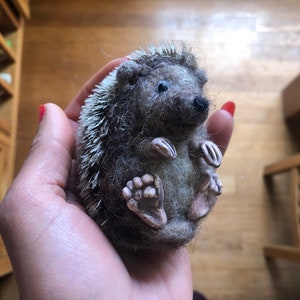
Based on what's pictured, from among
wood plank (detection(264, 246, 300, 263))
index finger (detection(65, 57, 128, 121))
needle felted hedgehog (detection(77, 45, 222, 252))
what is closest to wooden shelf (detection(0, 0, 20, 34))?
index finger (detection(65, 57, 128, 121))

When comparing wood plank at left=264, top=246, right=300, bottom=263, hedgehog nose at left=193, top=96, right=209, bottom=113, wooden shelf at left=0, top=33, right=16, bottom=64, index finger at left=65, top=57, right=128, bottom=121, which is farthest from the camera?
wood plank at left=264, top=246, right=300, bottom=263

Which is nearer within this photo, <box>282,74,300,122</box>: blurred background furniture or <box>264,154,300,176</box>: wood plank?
<box>264,154,300,176</box>: wood plank

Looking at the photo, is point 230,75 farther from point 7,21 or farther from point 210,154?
point 210,154

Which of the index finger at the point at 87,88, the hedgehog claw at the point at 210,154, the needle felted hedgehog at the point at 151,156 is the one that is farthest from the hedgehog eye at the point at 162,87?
the index finger at the point at 87,88

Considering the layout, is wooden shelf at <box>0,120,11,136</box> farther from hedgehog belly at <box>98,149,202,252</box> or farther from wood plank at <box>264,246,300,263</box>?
wood plank at <box>264,246,300,263</box>

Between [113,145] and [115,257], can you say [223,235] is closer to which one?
[115,257]
